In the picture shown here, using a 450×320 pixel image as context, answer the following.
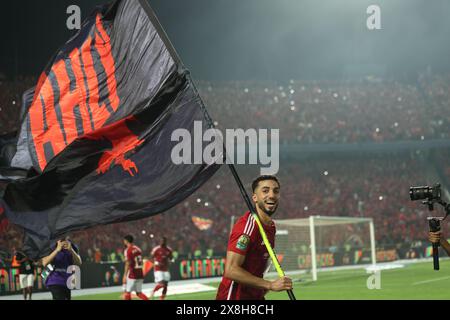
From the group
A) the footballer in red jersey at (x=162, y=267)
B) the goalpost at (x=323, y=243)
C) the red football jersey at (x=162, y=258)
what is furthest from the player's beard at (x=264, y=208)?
the goalpost at (x=323, y=243)

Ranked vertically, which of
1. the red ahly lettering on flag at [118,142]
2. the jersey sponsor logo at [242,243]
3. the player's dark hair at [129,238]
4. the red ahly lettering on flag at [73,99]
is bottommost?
the jersey sponsor logo at [242,243]

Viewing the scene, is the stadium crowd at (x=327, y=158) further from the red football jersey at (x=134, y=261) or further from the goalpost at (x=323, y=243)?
the red football jersey at (x=134, y=261)

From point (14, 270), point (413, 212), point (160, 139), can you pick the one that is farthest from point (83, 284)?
point (413, 212)

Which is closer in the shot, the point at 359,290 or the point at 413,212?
the point at 359,290

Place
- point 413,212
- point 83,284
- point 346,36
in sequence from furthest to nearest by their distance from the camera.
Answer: point 346,36
point 413,212
point 83,284

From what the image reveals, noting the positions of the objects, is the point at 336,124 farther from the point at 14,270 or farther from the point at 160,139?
the point at 160,139

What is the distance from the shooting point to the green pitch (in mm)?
18047

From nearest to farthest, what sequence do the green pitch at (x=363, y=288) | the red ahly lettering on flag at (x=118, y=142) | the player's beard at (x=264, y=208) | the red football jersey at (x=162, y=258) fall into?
the player's beard at (x=264, y=208), the red ahly lettering on flag at (x=118, y=142), the green pitch at (x=363, y=288), the red football jersey at (x=162, y=258)

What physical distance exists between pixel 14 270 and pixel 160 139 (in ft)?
55.0

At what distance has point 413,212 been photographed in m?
44.7

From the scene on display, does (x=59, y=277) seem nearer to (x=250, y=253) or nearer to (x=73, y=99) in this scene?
(x=73, y=99)

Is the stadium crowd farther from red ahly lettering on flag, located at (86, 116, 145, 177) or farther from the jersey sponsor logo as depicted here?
the jersey sponsor logo

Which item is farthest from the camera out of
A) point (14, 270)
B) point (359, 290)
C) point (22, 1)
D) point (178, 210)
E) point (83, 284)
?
point (178, 210)

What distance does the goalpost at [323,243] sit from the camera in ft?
92.2
